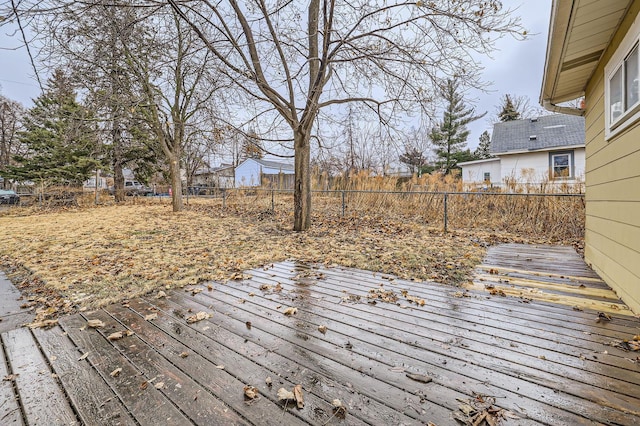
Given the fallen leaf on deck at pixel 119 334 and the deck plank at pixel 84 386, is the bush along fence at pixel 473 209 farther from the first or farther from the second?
the deck plank at pixel 84 386

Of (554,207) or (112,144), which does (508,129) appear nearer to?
(554,207)

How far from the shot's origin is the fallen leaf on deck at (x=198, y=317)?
2.26 meters

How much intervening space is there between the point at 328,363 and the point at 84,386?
1257 mm

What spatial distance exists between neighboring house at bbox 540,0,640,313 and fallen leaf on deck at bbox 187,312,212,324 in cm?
333

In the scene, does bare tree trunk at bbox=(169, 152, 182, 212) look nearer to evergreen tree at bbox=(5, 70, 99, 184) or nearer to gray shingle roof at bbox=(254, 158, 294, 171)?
evergreen tree at bbox=(5, 70, 99, 184)

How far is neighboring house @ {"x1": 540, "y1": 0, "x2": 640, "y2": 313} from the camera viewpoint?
2336mm

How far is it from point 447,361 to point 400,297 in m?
1.03

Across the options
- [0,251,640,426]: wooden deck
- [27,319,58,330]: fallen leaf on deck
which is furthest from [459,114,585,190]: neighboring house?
[27,319,58,330]: fallen leaf on deck

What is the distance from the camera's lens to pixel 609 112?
2.96 metres

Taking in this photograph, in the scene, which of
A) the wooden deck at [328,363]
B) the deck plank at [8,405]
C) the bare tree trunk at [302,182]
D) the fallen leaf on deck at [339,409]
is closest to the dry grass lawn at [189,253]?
the bare tree trunk at [302,182]

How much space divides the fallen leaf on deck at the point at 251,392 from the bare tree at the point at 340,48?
4.67 m

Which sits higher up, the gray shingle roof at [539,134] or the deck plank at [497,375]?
the gray shingle roof at [539,134]

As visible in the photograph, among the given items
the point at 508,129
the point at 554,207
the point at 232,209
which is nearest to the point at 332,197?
the point at 232,209

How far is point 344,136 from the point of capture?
7012mm
